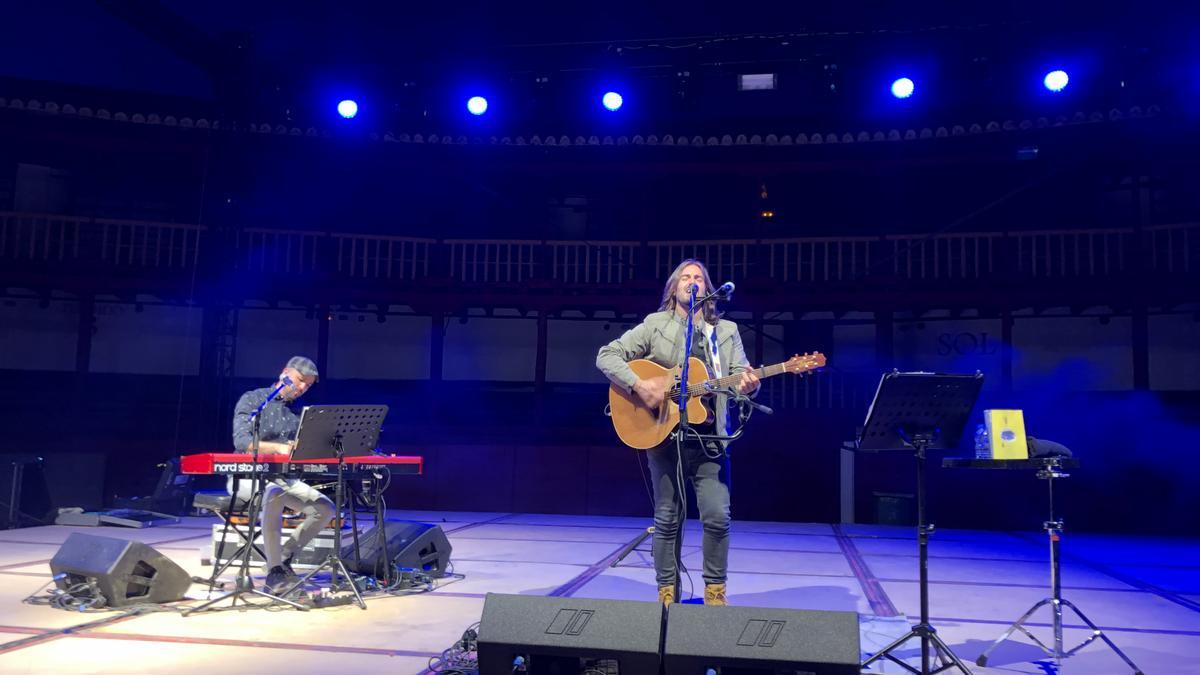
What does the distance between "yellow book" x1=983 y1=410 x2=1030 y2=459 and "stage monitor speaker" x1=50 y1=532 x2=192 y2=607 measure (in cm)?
467

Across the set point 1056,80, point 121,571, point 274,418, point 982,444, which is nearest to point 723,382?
point 982,444

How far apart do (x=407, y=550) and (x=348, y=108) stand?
11.0m

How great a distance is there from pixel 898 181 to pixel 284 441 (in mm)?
13537

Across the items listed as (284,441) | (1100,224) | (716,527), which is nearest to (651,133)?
(1100,224)

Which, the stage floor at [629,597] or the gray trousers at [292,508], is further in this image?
the gray trousers at [292,508]

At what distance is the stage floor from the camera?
407 cm

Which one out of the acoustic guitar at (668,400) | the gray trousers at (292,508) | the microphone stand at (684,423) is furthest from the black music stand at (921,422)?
the gray trousers at (292,508)

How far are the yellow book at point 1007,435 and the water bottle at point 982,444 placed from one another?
0.09 ft

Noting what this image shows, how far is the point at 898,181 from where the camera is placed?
16.5 m

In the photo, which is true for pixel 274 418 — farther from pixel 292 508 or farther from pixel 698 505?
pixel 698 505

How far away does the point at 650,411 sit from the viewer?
4574 millimetres

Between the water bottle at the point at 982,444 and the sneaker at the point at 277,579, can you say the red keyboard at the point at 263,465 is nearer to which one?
the sneaker at the point at 277,579

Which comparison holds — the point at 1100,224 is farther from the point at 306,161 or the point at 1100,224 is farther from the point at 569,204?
the point at 306,161

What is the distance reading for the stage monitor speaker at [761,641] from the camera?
293 cm
